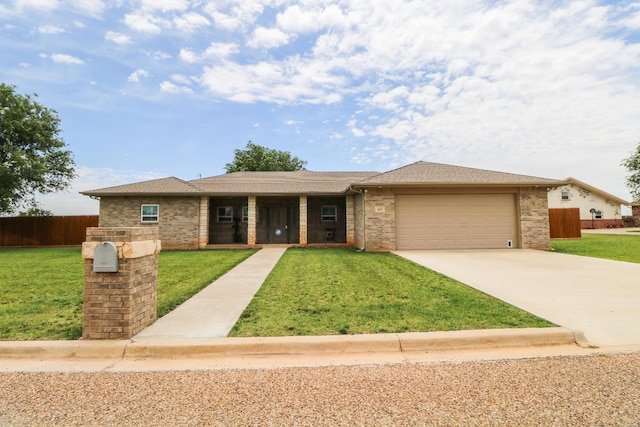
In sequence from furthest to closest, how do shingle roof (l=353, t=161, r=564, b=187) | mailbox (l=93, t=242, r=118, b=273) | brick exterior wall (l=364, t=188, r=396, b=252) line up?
brick exterior wall (l=364, t=188, r=396, b=252) < shingle roof (l=353, t=161, r=564, b=187) < mailbox (l=93, t=242, r=118, b=273)

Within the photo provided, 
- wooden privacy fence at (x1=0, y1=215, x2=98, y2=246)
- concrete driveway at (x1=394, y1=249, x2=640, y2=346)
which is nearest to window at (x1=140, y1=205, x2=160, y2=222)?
wooden privacy fence at (x1=0, y1=215, x2=98, y2=246)

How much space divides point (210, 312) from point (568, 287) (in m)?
6.43

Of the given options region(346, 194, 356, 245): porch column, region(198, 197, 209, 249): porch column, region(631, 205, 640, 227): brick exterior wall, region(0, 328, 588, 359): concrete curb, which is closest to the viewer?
region(0, 328, 588, 359): concrete curb

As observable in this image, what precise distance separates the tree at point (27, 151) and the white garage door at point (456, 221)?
22173 mm

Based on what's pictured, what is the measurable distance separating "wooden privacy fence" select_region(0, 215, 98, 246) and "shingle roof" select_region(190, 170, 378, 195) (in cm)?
769

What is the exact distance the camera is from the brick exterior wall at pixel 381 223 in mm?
12609

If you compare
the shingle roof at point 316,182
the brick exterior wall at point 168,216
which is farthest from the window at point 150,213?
the shingle roof at point 316,182

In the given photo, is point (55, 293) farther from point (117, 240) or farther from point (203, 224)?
point (203, 224)

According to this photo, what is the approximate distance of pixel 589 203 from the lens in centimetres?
2991

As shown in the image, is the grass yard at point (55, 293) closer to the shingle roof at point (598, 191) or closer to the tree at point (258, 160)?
the tree at point (258, 160)

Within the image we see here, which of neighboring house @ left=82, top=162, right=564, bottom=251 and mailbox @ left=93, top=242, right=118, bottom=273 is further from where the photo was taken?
neighboring house @ left=82, top=162, right=564, bottom=251

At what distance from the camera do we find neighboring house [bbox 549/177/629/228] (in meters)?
29.2

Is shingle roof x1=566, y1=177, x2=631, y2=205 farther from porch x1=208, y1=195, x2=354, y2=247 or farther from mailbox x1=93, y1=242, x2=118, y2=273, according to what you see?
mailbox x1=93, y1=242, x2=118, y2=273

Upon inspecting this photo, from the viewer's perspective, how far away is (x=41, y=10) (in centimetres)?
928
